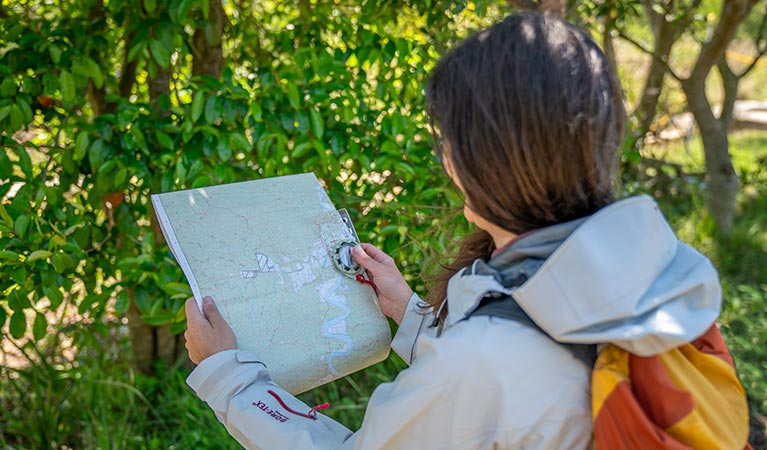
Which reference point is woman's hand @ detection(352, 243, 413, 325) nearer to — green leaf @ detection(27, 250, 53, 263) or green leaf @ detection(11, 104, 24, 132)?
green leaf @ detection(27, 250, 53, 263)

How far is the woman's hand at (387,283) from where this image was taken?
1.66 m

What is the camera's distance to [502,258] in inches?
45.0

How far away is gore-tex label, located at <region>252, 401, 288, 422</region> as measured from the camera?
4.19 feet

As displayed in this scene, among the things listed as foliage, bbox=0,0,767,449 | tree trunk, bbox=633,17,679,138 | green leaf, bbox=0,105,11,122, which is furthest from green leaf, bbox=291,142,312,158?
tree trunk, bbox=633,17,679,138

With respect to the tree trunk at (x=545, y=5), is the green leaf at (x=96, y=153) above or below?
below

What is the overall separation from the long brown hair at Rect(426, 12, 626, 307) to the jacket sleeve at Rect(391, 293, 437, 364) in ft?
1.54

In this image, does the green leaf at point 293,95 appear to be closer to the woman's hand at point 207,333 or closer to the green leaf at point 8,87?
the green leaf at point 8,87

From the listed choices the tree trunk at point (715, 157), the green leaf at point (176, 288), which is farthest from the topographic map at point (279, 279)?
the tree trunk at point (715, 157)

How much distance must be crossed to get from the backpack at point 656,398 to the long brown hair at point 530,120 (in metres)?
0.16

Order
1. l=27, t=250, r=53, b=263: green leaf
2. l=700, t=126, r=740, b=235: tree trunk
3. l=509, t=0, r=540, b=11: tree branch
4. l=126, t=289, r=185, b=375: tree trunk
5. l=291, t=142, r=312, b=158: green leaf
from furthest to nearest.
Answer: l=700, t=126, r=740, b=235: tree trunk
l=126, t=289, r=185, b=375: tree trunk
l=509, t=0, r=540, b=11: tree branch
l=291, t=142, r=312, b=158: green leaf
l=27, t=250, r=53, b=263: green leaf

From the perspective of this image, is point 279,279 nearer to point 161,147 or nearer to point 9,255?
point 9,255

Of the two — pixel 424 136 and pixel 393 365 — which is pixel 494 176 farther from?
pixel 393 365

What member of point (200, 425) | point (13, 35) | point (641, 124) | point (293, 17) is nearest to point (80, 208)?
point (13, 35)

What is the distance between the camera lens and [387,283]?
1.68m
